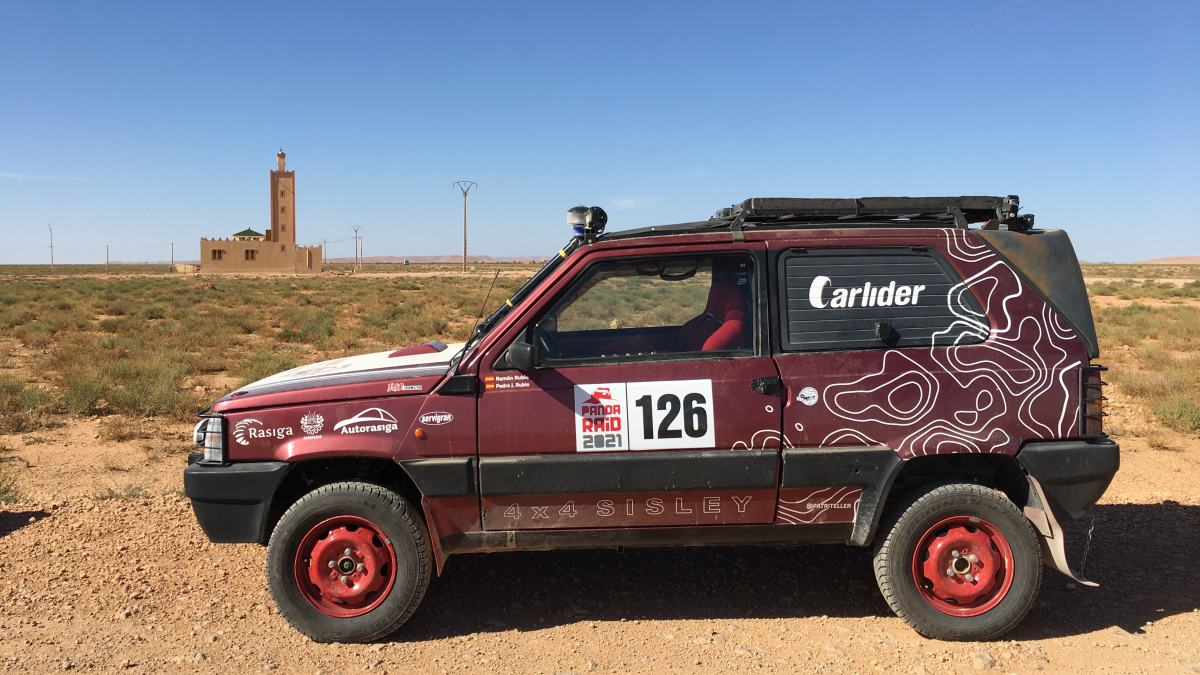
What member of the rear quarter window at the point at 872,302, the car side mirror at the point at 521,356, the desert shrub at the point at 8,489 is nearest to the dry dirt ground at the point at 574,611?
the desert shrub at the point at 8,489

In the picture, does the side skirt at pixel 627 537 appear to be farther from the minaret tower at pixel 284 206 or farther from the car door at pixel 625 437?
the minaret tower at pixel 284 206

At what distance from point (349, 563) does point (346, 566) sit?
0.07 ft

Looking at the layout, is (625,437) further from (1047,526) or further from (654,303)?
(1047,526)

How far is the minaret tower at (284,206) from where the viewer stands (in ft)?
233

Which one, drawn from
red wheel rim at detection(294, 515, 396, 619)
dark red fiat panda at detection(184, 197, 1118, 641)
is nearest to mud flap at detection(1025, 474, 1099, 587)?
dark red fiat panda at detection(184, 197, 1118, 641)

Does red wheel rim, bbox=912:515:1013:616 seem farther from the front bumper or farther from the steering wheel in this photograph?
the front bumper

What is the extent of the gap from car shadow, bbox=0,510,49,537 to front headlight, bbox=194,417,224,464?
2.37 m

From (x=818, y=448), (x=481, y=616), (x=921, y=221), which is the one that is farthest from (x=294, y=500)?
(x=921, y=221)

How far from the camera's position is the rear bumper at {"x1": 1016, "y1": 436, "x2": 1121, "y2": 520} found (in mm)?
3969

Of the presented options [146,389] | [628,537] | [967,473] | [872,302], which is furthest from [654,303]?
[146,389]

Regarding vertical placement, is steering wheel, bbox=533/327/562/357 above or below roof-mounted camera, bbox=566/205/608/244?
below

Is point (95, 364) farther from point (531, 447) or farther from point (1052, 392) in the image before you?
point (1052, 392)

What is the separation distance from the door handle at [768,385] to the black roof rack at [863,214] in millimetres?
782

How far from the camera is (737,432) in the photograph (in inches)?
155
